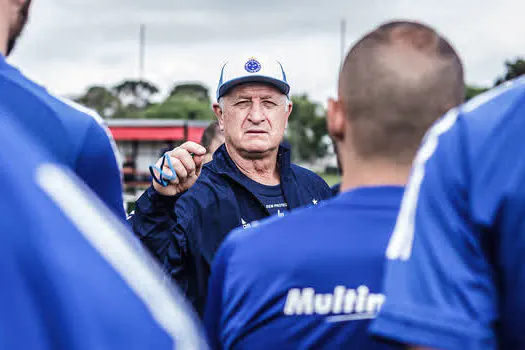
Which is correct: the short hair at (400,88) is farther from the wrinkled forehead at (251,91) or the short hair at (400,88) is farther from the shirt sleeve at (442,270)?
the wrinkled forehead at (251,91)

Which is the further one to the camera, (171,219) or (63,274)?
(171,219)

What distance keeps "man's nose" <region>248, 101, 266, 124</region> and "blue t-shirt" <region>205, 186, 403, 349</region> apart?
1.75 meters

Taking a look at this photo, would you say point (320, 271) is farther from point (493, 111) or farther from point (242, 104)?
point (242, 104)

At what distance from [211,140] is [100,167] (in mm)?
3340

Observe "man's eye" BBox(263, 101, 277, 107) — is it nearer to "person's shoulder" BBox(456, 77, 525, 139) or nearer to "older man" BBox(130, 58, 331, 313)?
"older man" BBox(130, 58, 331, 313)

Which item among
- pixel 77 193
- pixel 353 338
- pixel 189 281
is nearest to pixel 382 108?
pixel 353 338

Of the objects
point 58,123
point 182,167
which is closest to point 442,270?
point 58,123

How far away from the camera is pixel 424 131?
161 centimetres

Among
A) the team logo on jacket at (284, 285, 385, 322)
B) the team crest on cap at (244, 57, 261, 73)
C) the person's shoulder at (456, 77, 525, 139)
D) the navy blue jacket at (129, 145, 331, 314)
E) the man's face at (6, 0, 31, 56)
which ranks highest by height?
the man's face at (6, 0, 31, 56)

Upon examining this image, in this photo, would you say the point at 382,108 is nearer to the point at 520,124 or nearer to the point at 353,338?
the point at 520,124

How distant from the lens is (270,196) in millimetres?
3379

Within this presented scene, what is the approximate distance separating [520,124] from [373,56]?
0.51 m

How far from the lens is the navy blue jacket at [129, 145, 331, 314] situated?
9.19 feet

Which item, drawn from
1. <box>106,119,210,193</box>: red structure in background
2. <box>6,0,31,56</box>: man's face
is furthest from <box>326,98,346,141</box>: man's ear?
<box>106,119,210,193</box>: red structure in background
